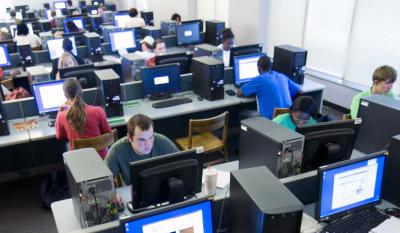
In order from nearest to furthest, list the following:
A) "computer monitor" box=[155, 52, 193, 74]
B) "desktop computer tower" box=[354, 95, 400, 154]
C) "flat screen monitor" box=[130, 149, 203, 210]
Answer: "flat screen monitor" box=[130, 149, 203, 210]
"desktop computer tower" box=[354, 95, 400, 154]
"computer monitor" box=[155, 52, 193, 74]

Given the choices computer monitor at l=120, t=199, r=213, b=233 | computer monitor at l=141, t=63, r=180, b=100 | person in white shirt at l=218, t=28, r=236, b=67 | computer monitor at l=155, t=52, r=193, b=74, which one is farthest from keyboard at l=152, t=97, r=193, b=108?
computer monitor at l=120, t=199, r=213, b=233

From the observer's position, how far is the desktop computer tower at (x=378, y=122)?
2461 millimetres

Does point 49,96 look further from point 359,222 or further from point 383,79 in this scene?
point 383,79

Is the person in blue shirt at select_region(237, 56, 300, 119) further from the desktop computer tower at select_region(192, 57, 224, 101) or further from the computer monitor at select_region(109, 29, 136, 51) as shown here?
the computer monitor at select_region(109, 29, 136, 51)

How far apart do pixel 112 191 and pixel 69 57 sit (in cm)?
318

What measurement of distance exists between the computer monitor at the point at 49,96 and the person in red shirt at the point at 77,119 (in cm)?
52

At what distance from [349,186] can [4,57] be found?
566 centimetres

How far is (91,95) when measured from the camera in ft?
Result: 12.6

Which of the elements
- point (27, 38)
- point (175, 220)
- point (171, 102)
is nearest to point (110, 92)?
point (171, 102)

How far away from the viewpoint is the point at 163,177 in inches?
77.9

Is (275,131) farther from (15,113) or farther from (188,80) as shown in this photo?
(15,113)

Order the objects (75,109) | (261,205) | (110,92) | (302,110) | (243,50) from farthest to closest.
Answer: (243,50), (110,92), (75,109), (302,110), (261,205)

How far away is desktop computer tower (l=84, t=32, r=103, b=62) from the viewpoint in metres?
6.08

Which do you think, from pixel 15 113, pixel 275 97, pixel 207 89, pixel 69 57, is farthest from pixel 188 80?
pixel 15 113
